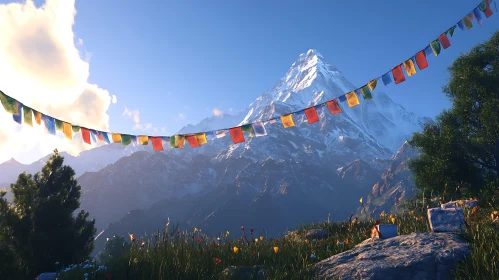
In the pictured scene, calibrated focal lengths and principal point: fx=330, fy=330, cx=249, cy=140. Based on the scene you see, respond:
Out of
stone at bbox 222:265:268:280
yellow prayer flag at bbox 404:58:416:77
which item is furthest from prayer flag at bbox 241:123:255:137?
yellow prayer flag at bbox 404:58:416:77

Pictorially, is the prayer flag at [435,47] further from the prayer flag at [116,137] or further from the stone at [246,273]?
the prayer flag at [116,137]

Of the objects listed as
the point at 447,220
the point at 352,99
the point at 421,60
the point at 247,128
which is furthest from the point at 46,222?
the point at 421,60

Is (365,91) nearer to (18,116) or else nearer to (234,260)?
(234,260)

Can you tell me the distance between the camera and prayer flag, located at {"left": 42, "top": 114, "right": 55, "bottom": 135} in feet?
33.4

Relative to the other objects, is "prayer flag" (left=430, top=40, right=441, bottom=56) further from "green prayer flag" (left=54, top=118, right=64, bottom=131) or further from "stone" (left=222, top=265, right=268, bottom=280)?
"green prayer flag" (left=54, top=118, right=64, bottom=131)

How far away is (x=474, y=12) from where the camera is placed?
44.6ft

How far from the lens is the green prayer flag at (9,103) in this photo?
30.3 feet

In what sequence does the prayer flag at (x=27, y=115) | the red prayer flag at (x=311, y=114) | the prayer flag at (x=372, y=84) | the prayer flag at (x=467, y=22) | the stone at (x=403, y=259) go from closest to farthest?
1. the stone at (x=403, y=259)
2. the prayer flag at (x=27, y=115)
3. the red prayer flag at (x=311, y=114)
4. the prayer flag at (x=372, y=84)
5. the prayer flag at (x=467, y=22)

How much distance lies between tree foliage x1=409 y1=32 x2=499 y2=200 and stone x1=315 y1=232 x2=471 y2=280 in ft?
46.9

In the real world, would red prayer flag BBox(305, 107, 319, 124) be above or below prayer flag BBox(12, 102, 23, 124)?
below

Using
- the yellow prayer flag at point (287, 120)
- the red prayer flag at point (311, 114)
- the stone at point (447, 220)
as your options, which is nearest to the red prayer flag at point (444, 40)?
the red prayer flag at point (311, 114)

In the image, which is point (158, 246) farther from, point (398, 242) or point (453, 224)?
point (453, 224)

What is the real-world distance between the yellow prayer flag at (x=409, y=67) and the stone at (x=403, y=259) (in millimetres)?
9391

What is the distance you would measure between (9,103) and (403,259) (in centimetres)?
1048
